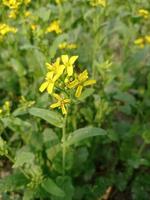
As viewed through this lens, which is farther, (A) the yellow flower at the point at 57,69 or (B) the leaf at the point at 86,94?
(B) the leaf at the point at 86,94


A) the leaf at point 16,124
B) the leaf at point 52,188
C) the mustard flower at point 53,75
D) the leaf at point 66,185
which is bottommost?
the leaf at point 66,185

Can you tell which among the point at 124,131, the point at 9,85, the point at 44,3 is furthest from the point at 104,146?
the point at 44,3

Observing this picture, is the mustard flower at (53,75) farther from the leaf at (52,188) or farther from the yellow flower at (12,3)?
the yellow flower at (12,3)

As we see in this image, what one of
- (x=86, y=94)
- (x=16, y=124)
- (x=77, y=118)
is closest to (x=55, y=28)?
(x=77, y=118)

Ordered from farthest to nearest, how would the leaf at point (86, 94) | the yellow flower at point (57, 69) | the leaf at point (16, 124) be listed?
the leaf at point (16, 124)
the leaf at point (86, 94)
the yellow flower at point (57, 69)

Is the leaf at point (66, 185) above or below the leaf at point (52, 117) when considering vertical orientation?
below

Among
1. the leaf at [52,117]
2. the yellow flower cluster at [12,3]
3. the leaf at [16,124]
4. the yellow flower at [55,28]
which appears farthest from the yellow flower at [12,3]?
the leaf at [52,117]

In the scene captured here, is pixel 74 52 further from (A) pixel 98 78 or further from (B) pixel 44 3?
(B) pixel 44 3
